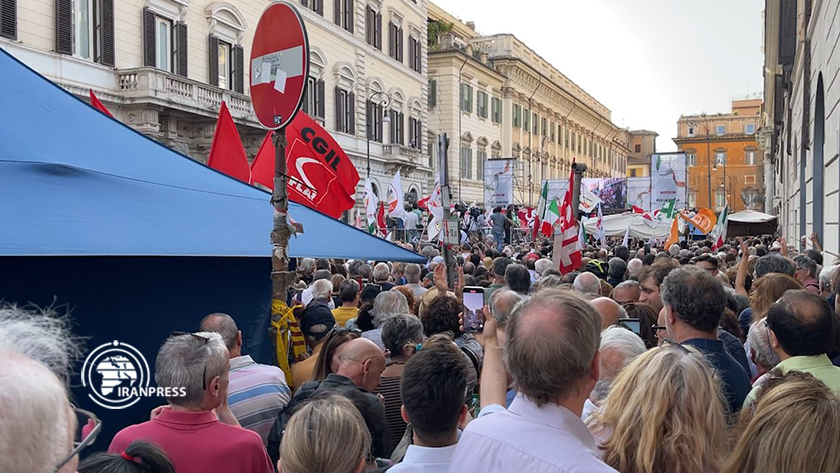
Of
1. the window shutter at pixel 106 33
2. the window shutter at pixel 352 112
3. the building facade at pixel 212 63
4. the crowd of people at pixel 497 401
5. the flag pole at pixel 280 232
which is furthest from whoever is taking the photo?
the window shutter at pixel 352 112

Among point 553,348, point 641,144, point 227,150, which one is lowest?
point 553,348

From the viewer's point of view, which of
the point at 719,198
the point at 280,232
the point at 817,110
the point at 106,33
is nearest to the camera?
the point at 280,232

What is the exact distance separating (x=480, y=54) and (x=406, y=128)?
1469 centimetres

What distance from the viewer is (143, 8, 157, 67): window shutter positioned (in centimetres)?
2116

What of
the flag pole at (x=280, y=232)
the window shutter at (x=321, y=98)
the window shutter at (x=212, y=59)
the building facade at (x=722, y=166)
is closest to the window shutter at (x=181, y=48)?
the window shutter at (x=212, y=59)

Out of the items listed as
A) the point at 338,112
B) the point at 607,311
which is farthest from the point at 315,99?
the point at 607,311

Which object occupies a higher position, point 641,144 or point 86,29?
point 641,144

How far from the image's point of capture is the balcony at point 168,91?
790 inches

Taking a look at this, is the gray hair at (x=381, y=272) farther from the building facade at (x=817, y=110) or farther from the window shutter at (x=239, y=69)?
the window shutter at (x=239, y=69)

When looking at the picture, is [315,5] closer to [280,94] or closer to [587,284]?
[587,284]

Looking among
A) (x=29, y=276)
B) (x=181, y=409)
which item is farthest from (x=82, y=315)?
(x=181, y=409)

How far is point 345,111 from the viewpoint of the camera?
33.4 meters

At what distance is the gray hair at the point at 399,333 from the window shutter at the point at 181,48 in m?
20.0

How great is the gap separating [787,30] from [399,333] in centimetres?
1722
